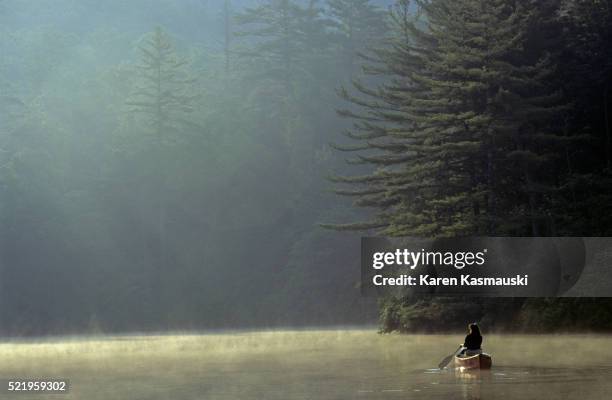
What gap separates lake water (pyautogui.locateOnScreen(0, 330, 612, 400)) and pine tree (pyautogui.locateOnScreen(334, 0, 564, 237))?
6.26 meters

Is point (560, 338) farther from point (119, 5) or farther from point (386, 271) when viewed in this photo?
point (119, 5)

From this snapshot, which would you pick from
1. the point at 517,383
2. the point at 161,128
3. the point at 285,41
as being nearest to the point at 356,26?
the point at 285,41

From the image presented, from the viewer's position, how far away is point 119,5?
12494 centimetres

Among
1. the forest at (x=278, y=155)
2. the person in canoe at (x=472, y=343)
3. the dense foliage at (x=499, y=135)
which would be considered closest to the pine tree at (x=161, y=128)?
the forest at (x=278, y=155)

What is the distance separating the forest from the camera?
2071 inches

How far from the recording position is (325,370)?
32.1 meters

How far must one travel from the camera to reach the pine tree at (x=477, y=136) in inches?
2035

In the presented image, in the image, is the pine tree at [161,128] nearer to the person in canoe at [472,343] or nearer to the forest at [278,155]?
the forest at [278,155]

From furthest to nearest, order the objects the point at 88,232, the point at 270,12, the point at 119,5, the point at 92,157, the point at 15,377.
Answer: the point at 119,5
the point at 270,12
the point at 92,157
the point at 88,232
the point at 15,377

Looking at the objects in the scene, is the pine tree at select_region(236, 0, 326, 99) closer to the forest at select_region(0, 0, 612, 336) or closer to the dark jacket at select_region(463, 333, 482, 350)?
the forest at select_region(0, 0, 612, 336)

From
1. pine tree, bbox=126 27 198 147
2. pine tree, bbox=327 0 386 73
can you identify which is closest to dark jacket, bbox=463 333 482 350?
pine tree, bbox=126 27 198 147

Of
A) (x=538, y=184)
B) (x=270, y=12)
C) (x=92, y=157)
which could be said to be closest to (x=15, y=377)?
(x=538, y=184)

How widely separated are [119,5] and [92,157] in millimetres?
38824

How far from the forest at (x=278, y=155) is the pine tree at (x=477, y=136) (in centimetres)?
13
